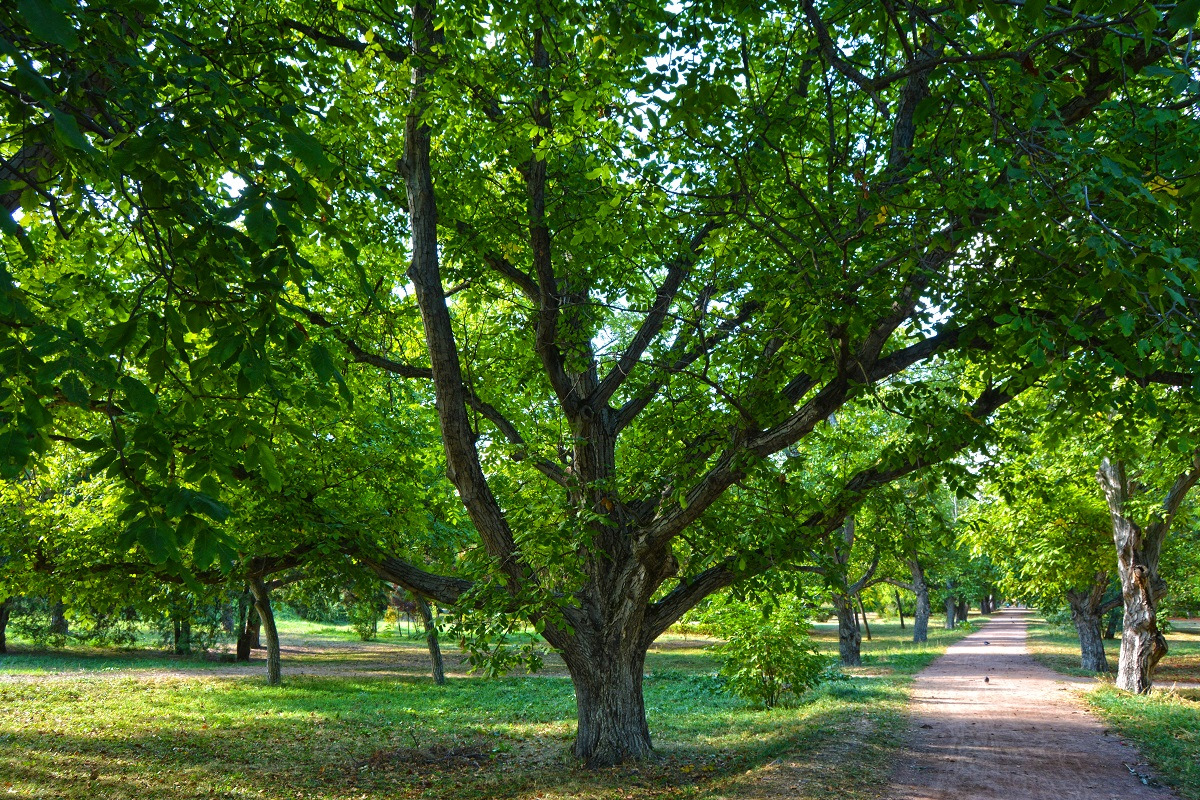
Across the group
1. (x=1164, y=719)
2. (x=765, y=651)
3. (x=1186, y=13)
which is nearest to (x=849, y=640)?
(x=765, y=651)

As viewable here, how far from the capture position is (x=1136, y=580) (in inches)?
643

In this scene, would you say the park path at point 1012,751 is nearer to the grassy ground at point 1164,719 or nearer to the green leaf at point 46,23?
the grassy ground at point 1164,719

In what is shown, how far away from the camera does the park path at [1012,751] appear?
7996 mm

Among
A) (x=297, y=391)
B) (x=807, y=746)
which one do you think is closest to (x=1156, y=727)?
(x=807, y=746)

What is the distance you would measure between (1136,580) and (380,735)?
15340mm

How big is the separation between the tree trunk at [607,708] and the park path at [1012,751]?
2.96 meters

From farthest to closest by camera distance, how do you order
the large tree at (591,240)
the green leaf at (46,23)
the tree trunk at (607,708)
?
the tree trunk at (607,708), the large tree at (591,240), the green leaf at (46,23)

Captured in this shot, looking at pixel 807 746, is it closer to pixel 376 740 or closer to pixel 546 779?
pixel 546 779

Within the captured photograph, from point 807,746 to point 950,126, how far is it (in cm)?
761

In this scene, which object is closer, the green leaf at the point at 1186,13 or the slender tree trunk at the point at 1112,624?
the green leaf at the point at 1186,13

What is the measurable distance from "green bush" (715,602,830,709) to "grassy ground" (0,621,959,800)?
55 centimetres

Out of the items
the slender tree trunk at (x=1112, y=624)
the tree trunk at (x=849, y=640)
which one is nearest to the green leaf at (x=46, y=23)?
the tree trunk at (x=849, y=640)

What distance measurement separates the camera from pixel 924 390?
6.90 meters

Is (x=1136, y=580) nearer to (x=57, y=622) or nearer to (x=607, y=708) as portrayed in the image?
(x=607, y=708)
